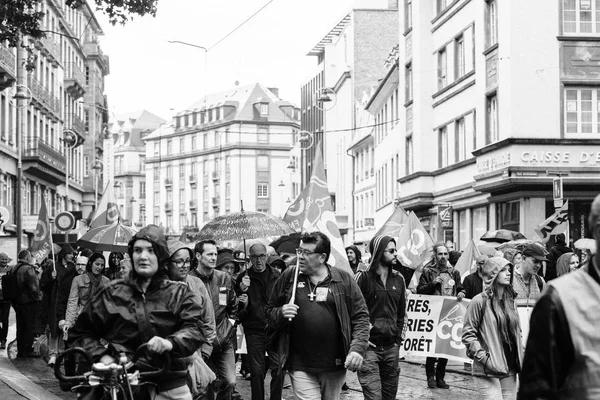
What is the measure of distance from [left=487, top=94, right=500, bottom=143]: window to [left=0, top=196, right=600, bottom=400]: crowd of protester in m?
17.9

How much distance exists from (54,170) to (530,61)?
32547 mm

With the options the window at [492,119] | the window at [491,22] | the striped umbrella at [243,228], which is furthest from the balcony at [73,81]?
the striped umbrella at [243,228]

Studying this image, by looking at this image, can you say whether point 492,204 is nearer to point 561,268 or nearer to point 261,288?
point 561,268

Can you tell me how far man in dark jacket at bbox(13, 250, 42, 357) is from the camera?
19.5m

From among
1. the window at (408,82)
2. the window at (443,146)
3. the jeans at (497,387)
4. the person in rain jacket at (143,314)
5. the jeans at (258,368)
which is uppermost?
the window at (408,82)

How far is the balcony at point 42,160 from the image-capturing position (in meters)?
52.7

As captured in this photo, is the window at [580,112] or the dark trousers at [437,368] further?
the window at [580,112]

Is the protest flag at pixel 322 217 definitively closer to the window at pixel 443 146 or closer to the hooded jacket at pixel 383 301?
the hooded jacket at pixel 383 301

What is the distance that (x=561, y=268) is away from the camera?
14633mm

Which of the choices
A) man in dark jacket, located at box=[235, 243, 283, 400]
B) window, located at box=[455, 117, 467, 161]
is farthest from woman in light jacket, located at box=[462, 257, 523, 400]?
window, located at box=[455, 117, 467, 161]

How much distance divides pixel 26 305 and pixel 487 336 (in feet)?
41.1

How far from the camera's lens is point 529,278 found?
1102 cm

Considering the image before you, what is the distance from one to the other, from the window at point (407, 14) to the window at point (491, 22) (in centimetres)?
960

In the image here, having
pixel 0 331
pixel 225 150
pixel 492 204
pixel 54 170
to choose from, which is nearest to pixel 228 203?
pixel 225 150
